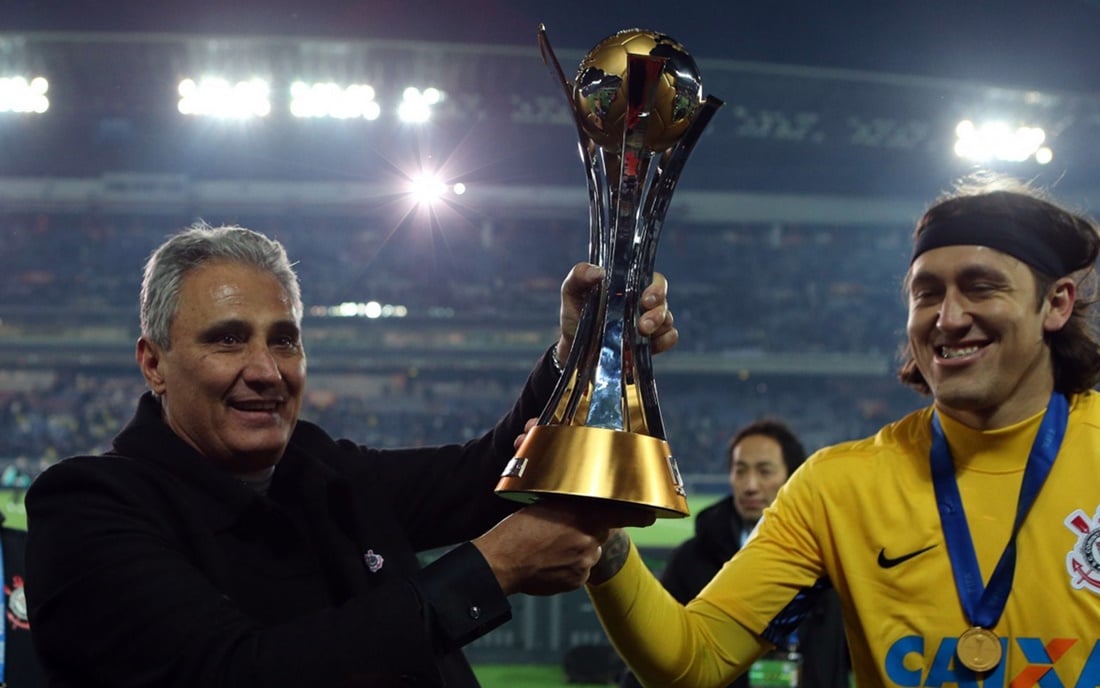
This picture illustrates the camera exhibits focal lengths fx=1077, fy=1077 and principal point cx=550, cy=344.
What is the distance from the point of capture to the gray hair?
1.53m

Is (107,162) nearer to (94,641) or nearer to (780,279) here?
(780,279)

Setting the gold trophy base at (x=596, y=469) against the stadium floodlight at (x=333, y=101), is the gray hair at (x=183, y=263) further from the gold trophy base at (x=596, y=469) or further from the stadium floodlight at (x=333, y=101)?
the stadium floodlight at (x=333, y=101)

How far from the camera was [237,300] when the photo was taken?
1.52 metres

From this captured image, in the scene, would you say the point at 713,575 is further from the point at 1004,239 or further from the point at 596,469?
the point at 596,469

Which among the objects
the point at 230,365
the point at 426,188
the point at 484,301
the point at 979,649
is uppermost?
the point at 426,188

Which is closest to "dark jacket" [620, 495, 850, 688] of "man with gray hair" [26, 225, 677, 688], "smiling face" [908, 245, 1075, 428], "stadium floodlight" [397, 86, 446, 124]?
"smiling face" [908, 245, 1075, 428]

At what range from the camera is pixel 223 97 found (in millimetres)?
13617

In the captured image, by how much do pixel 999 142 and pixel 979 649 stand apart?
600 inches

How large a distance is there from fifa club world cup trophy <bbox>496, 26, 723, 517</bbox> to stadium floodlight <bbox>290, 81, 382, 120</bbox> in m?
12.8

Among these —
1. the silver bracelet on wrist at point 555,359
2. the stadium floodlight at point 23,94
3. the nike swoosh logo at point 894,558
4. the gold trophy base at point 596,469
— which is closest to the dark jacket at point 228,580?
the gold trophy base at point 596,469

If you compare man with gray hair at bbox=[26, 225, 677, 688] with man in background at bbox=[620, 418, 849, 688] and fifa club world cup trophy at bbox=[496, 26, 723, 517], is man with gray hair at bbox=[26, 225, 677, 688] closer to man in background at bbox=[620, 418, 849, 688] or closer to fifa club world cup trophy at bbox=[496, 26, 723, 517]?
fifa club world cup trophy at bbox=[496, 26, 723, 517]

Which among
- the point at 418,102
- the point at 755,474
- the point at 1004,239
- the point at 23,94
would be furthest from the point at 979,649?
the point at 23,94

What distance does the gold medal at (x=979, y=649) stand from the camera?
1535 millimetres

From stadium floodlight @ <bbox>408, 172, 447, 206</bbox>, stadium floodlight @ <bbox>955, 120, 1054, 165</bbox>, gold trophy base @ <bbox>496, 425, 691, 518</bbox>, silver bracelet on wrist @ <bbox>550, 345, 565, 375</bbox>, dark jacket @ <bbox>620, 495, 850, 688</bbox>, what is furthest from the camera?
stadium floodlight @ <bbox>408, 172, 447, 206</bbox>
